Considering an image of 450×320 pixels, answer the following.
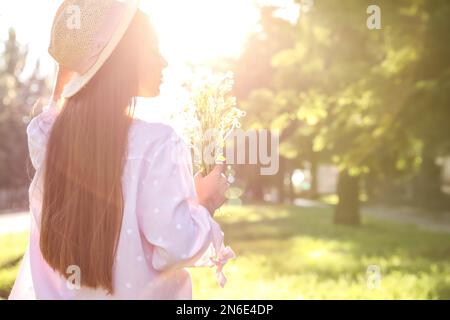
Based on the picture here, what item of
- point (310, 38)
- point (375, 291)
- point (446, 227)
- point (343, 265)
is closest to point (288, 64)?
Result: point (310, 38)

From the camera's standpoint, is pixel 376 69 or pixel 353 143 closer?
pixel 376 69

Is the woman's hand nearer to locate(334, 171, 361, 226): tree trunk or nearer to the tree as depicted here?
the tree

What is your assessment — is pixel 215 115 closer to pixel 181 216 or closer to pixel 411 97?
pixel 181 216

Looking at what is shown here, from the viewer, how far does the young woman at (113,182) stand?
5.89 ft

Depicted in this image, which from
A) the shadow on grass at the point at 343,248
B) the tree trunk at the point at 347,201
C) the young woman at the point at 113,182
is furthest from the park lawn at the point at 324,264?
the young woman at the point at 113,182

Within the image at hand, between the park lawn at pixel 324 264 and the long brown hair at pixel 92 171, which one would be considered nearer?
the long brown hair at pixel 92 171

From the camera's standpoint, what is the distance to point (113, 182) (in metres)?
1.81

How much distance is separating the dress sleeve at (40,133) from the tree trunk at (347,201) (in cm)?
1643

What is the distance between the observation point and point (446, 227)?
18.9m

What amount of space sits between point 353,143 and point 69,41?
33.1 feet

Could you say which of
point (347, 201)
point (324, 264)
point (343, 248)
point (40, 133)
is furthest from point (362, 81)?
point (40, 133)

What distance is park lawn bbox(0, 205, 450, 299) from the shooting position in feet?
24.1

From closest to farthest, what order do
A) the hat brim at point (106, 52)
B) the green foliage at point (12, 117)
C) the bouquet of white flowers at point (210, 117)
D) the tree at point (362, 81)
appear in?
the hat brim at point (106, 52)
the bouquet of white flowers at point (210, 117)
the tree at point (362, 81)
the green foliage at point (12, 117)

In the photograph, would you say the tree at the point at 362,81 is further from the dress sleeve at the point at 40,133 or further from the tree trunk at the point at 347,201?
the dress sleeve at the point at 40,133
